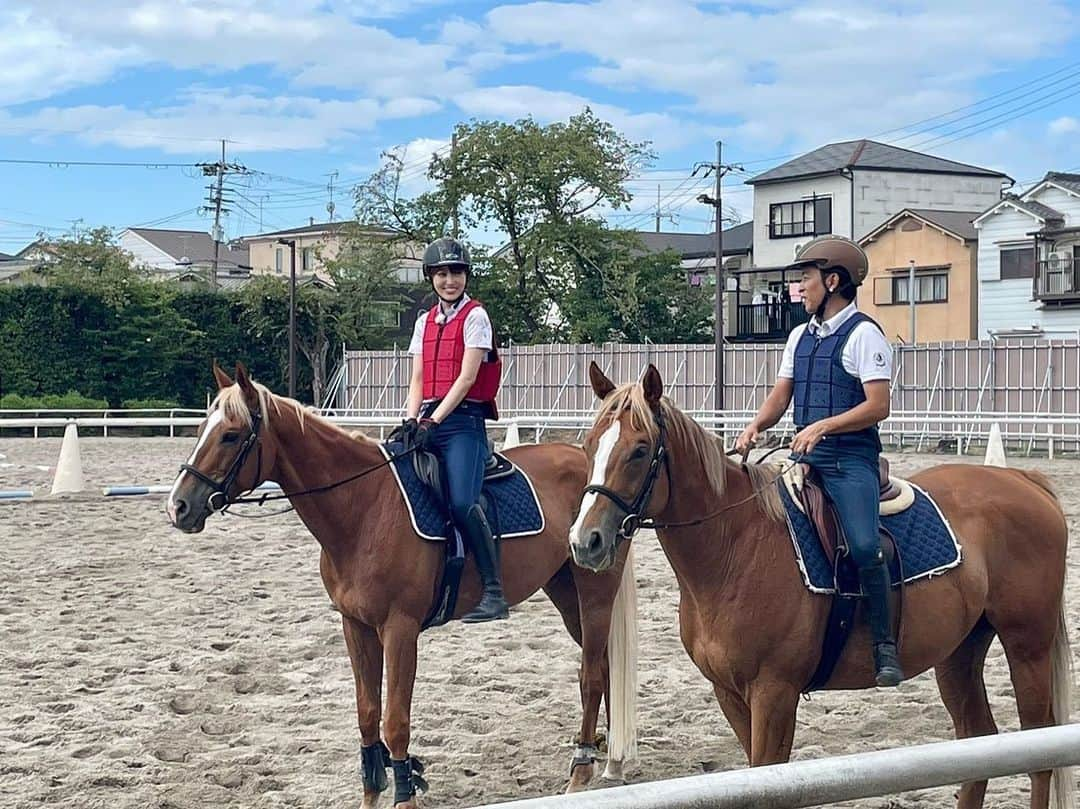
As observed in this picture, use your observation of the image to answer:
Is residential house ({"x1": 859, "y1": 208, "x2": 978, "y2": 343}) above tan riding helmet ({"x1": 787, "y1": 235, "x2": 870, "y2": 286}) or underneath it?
above

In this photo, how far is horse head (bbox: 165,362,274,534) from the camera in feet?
18.0

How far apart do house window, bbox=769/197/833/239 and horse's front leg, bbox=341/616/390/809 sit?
159ft

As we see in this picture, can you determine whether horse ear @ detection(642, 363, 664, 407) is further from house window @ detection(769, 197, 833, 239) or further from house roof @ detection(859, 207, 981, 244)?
house window @ detection(769, 197, 833, 239)

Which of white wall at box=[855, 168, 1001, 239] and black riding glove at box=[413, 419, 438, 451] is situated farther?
white wall at box=[855, 168, 1001, 239]

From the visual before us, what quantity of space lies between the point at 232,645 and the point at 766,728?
4835 millimetres

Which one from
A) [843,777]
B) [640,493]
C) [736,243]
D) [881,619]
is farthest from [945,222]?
[843,777]

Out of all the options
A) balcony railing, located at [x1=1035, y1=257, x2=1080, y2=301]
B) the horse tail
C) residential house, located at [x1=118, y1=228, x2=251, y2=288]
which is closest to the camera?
the horse tail

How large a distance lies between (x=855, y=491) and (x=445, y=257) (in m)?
2.50

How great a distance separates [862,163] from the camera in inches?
2061

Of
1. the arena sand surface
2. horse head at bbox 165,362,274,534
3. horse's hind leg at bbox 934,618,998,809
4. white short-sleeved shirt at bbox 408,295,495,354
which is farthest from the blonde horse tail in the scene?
horse head at bbox 165,362,274,534

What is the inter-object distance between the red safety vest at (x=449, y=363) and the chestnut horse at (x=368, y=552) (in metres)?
0.45

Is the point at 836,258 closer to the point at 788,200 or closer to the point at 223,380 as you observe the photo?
the point at 223,380

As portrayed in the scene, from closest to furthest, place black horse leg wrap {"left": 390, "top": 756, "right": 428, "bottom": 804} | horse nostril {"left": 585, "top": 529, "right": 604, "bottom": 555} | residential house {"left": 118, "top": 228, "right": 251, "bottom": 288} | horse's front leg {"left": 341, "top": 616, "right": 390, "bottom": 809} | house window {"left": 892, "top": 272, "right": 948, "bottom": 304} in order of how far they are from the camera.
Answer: horse nostril {"left": 585, "top": 529, "right": 604, "bottom": 555} < black horse leg wrap {"left": 390, "top": 756, "right": 428, "bottom": 804} < horse's front leg {"left": 341, "top": 616, "right": 390, "bottom": 809} < house window {"left": 892, "top": 272, "right": 948, "bottom": 304} < residential house {"left": 118, "top": 228, "right": 251, "bottom": 288}

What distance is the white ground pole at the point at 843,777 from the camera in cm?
217
